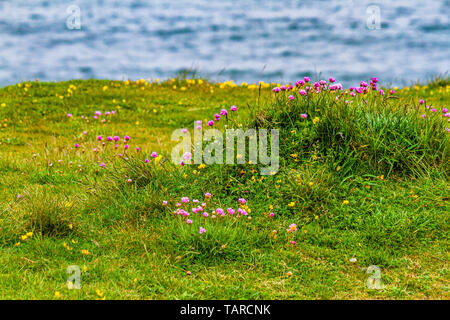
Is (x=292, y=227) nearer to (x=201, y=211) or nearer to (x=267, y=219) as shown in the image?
(x=267, y=219)

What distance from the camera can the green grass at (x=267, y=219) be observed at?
5.00 meters

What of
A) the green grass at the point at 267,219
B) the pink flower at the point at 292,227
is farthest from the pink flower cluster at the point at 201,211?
the pink flower at the point at 292,227

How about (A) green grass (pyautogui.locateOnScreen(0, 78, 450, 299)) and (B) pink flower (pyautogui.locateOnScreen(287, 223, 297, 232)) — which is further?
(B) pink flower (pyautogui.locateOnScreen(287, 223, 297, 232))

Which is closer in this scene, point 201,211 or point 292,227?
point 292,227

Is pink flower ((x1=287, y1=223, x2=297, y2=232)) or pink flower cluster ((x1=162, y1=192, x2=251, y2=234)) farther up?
pink flower cluster ((x1=162, y1=192, x2=251, y2=234))

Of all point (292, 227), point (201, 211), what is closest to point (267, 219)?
point (292, 227)

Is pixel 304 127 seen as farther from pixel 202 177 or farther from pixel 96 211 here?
pixel 96 211

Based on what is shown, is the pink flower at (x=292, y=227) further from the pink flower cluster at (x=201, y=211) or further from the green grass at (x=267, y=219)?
the pink flower cluster at (x=201, y=211)

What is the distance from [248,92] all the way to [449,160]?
31.0ft

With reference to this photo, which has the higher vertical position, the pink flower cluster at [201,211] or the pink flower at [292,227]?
the pink flower cluster at [201,211]

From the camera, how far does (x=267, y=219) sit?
6117 millimetres

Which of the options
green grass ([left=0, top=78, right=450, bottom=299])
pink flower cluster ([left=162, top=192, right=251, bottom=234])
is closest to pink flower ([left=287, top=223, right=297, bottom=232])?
green grass ([left=0, top=78, right=450, bottom=299])

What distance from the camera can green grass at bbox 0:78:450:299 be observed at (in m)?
5.00

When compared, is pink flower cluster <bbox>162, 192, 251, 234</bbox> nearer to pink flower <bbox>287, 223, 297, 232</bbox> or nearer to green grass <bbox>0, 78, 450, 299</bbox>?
green grass <bbox>0, 78, 450, 299</bbox>
